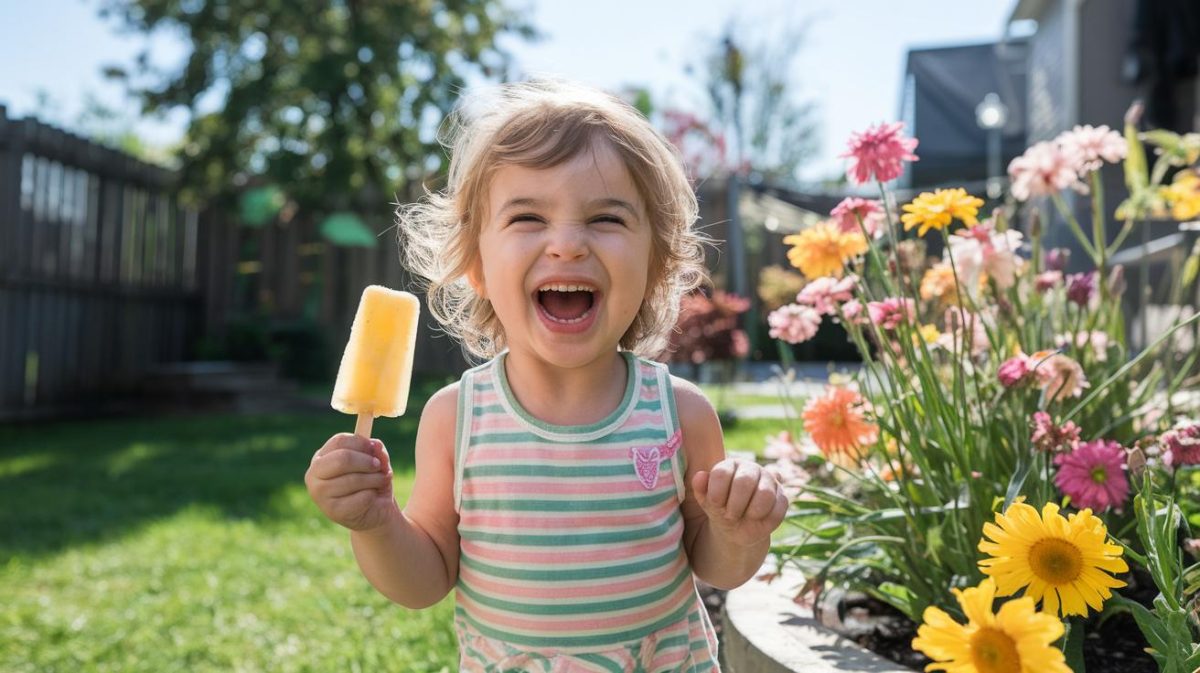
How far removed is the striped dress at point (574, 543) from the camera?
4.91 feet

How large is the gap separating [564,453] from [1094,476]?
33.3 inches

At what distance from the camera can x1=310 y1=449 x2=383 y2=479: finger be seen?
1299mm

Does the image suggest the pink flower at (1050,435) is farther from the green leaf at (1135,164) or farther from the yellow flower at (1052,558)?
the green leaf at (1135,164)

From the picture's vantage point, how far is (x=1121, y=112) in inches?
313

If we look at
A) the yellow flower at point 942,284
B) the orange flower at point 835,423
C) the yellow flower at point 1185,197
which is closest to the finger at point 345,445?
the orange flower at point 835,423

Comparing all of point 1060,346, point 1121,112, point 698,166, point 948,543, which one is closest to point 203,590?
point 948,543

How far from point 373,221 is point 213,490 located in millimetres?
7618

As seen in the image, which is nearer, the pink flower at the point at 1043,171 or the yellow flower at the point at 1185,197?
the pink flower at the point at 1043,171

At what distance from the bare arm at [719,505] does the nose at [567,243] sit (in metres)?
0.32

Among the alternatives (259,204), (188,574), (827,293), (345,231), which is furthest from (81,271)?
(827,293)

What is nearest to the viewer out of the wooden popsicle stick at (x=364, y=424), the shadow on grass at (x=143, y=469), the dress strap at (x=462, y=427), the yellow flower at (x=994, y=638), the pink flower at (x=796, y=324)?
the yellow flower at (x=994, y=638)

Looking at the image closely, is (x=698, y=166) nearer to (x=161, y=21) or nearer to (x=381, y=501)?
(x=161, y=21)

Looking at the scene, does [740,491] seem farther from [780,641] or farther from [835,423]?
[835,423]

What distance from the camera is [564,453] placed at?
154 centimetres
